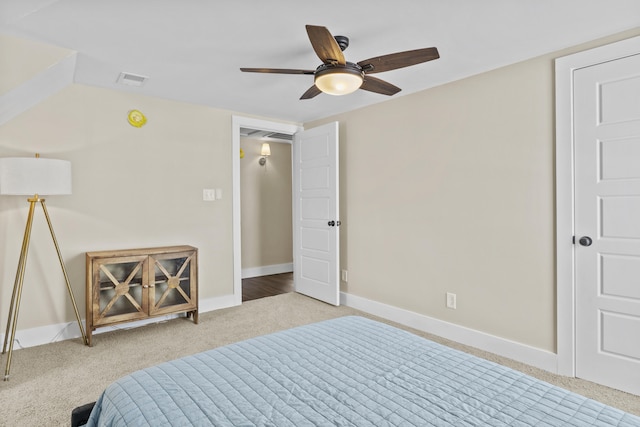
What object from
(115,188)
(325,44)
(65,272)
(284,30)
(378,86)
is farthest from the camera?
(115,188)

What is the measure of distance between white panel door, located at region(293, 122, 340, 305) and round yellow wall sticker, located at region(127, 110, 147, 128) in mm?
1813

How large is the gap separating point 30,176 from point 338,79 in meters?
2.29

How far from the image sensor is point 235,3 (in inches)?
73.0

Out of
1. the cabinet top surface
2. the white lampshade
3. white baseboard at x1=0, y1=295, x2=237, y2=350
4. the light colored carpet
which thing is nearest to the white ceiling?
the white lampshade

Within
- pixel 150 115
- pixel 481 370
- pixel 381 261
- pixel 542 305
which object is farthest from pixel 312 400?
pixel 150 115

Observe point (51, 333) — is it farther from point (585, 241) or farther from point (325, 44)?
point (585, 241)

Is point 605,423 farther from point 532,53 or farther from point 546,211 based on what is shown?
point 532,53

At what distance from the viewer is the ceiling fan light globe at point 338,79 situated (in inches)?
80.4

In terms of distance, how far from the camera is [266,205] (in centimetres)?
592

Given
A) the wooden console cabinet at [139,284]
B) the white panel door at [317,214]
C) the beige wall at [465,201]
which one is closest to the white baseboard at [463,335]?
the beige wall at [465,201]

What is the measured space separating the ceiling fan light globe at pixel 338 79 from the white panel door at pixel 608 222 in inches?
61.0

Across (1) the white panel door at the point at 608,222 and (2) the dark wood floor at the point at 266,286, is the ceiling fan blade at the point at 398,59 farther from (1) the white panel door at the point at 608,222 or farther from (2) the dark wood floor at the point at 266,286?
(2) the dark wood floor at the point at 266,286

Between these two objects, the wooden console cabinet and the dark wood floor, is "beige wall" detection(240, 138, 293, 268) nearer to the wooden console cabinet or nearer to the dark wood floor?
the dark wood floor

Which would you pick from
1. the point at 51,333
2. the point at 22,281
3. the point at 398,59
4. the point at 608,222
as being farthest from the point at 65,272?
the point at 608,222
